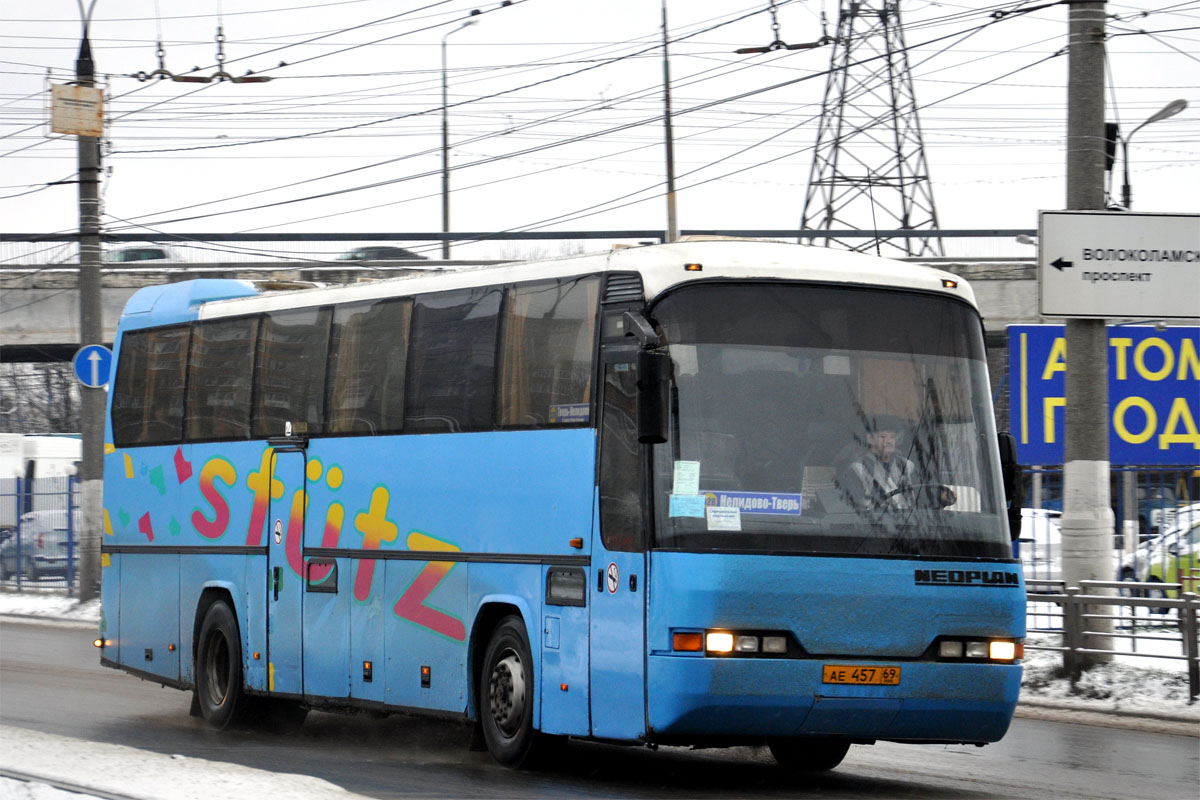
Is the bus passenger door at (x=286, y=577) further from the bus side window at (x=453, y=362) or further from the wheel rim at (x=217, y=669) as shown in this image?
the bus side window at (x=453, y=362)

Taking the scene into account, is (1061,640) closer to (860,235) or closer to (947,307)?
(947,307)

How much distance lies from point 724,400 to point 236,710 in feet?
21.2

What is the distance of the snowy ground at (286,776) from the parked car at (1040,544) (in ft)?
8.72

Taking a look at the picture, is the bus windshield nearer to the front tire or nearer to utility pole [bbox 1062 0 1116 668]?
the front tire

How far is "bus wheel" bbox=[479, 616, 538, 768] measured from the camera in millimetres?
10867

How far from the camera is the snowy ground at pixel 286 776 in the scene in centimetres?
834

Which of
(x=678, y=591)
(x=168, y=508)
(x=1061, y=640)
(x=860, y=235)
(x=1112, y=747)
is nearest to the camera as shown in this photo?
(x=678, y=591)

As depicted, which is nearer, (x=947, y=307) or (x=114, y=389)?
(x=947, y=307)

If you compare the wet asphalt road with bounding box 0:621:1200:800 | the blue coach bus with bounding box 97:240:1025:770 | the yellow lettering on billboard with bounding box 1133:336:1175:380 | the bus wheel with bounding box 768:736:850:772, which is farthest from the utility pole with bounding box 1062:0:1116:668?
the blue coach bus with bounding box 97:240:1025:770

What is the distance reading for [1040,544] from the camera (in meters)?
20.6

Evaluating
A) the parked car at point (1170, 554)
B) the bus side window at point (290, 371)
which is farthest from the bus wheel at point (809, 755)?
the parked car at point (1170, 554)

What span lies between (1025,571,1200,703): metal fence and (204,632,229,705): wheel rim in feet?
24.0

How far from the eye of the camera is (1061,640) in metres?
16.8

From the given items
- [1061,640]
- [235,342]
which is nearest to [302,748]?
[235,342]
